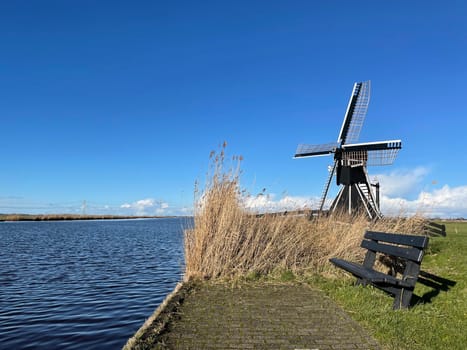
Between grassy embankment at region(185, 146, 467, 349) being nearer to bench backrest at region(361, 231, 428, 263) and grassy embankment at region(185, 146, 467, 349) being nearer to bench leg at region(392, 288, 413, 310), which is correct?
bench leg at region(392, 288, 413, 310)

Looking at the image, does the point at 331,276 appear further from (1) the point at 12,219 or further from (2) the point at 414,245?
A: (1) the point at 12,219

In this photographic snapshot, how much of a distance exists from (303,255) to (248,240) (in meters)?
1.58

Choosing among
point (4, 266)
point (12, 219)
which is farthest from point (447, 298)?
point (12, 219)

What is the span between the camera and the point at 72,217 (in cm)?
8762

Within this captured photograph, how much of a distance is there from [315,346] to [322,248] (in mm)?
5069

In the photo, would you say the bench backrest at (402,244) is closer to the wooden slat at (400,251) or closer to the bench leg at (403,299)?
the wooden slat at (400,251)

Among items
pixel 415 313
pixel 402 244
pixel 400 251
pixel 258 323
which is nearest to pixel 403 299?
pixel 415 313

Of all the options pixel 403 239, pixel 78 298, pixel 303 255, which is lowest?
pixel 78 298

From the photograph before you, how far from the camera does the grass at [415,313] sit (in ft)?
13.1

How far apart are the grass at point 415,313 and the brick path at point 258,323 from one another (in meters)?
0.21

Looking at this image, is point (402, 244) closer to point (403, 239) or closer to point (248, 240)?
point (403, 239)

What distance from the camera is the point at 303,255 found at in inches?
337

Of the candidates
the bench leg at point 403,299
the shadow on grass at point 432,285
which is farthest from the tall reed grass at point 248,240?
the bench leg at point 403,299

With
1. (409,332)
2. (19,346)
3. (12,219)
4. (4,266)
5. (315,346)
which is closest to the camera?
(315,346)
